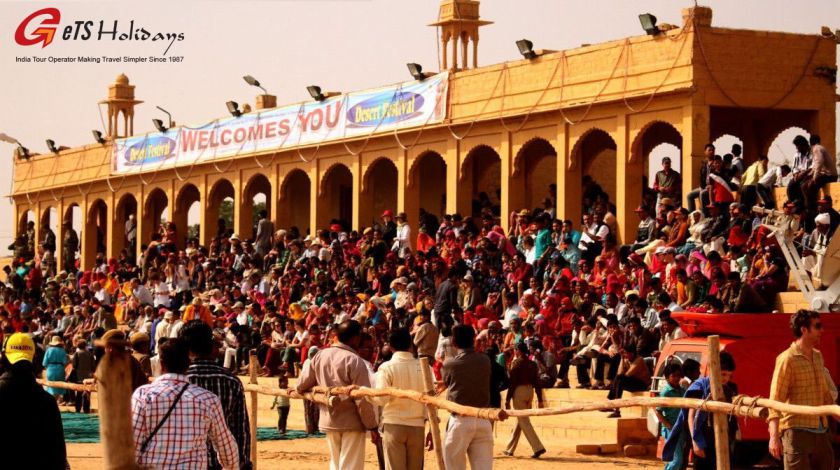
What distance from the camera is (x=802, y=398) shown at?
10453mm

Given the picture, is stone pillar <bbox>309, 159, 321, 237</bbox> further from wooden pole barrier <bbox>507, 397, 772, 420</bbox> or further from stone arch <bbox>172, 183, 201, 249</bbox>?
wooden pole barrier <bbox>507, 397, 772, 420</bbox>

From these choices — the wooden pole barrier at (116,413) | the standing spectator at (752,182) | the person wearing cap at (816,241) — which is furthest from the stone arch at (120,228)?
the wooden pole barrier at (116,413)

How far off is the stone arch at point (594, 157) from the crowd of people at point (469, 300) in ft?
2.35

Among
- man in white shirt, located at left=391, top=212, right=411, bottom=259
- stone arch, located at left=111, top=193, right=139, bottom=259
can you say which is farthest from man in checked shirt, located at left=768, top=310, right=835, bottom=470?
stone arch, located at left=111, top=193, right=139, bottom=259

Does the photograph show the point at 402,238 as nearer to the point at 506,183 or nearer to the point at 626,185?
the point at 506,183

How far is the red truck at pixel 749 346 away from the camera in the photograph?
16453 mm

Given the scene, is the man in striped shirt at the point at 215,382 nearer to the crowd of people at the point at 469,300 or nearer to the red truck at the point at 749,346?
the crowd of people at the point at 469,300

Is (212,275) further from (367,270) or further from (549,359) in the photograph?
(549,359)

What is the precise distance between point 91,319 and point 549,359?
1421 cm

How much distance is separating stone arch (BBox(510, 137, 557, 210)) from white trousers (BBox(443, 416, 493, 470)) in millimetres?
17982

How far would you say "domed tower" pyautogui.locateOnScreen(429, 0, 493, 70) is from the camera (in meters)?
33.0

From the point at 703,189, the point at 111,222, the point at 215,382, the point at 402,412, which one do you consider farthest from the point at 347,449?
the point at 111,222

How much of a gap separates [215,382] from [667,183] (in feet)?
56.2

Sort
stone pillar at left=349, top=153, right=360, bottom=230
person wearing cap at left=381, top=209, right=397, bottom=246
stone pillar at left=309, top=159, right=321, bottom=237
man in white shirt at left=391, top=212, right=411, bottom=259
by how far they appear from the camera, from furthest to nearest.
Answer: stone pillar at left=309, top=159, right=321, bottom=237 → stone pillar at left=349, top=153, right=360, bottom=230 → person wearing cap at left=381, top=209, right=397, bottom=246 → man in white shirt at left=391, top=212, right=411, bottom=259
